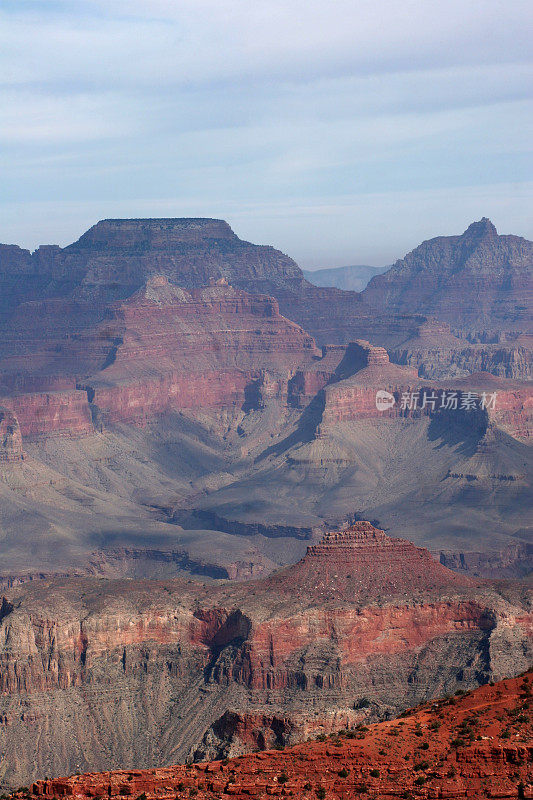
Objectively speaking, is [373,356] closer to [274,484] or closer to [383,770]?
[274,484]

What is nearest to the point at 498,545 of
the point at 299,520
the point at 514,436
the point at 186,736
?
the point at 299,520

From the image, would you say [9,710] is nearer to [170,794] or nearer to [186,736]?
[186,736]

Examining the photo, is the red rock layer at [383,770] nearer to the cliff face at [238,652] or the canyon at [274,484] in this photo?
the cliff face at [238,652]

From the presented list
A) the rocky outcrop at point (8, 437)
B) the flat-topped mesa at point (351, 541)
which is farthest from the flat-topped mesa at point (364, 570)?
the rocky outcrop at point (8, 437)

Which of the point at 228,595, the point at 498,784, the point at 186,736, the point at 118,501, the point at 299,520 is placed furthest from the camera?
the point at 118,501

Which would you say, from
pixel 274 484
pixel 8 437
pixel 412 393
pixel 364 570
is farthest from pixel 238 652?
pixel 412 393

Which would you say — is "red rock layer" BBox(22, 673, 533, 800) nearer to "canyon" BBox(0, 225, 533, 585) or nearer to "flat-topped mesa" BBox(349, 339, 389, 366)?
"canyon" BBox(0, 225, 533, 585)

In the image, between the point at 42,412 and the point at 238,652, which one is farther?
the point at 42,412
